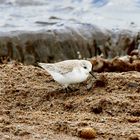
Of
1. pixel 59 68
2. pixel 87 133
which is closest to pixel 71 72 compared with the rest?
pixel 59 68

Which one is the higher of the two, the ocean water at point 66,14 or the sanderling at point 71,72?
the sanderling at point 71,72

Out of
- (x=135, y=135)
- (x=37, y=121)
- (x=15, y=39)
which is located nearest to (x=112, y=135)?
(x=135, y=135)

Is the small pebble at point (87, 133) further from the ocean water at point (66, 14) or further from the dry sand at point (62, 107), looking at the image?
the ocean water at point (66, 14)

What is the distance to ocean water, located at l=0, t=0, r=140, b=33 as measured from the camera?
13.2 m

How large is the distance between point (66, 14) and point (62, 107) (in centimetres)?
828

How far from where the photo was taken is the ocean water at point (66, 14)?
43.5 ft

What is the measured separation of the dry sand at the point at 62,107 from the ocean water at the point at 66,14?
18.0 feet

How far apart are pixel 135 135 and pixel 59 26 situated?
802 centimetres

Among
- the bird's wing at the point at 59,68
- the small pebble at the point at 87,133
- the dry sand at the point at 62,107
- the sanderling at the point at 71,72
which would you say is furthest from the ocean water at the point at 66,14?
the small pebble at the point at 87,133

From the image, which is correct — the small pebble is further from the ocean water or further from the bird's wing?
the ocean water

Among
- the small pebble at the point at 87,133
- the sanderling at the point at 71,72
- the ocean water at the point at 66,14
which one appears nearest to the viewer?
the small pebble at the point at 87,133

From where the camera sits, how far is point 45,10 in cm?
1480

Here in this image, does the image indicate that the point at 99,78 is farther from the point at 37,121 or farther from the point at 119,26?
the point at 119,26

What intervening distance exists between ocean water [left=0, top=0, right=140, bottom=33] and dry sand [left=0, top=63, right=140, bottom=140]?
550 cm
